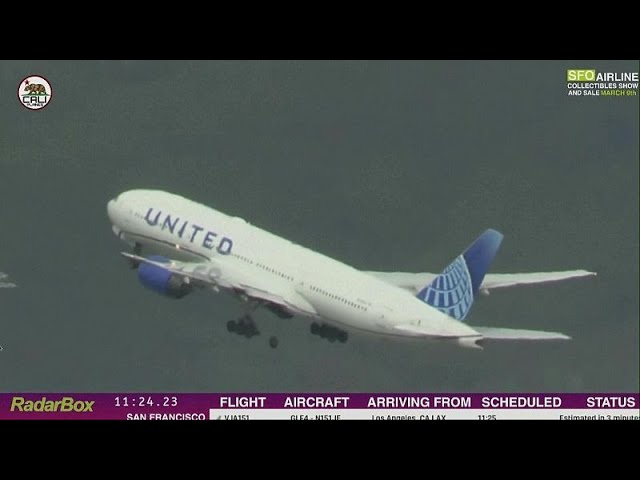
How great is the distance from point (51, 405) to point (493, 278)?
88.1ft

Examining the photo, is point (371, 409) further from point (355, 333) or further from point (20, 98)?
point (20, 98)

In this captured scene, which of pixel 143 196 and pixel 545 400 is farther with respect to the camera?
pixel 143 196

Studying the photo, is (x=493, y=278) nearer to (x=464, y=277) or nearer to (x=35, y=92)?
(x=464, y=277)

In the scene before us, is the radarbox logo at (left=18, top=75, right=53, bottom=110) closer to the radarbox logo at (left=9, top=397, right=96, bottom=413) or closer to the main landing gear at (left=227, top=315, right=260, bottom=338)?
the radarbox logo at (left=9, top=397, right=96, bottom=413)

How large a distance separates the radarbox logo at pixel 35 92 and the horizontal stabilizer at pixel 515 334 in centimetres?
2349

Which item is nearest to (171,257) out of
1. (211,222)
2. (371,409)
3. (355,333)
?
(211,222)

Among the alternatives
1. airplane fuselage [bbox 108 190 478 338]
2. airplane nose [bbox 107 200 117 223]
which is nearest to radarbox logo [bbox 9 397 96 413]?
airplane fuselage [bbox 108 190 478 338]

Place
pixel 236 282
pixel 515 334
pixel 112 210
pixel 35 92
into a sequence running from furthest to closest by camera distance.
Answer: pixel 112 210 < pixel 236 282 < pixel 35 92 < pixel 515 334

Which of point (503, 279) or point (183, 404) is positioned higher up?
point (503, 279)

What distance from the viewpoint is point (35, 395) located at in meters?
112

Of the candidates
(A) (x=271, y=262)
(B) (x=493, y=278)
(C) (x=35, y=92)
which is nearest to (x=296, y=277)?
(A) (x=271, y=262)

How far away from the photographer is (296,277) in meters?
123

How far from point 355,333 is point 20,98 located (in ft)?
68.0
